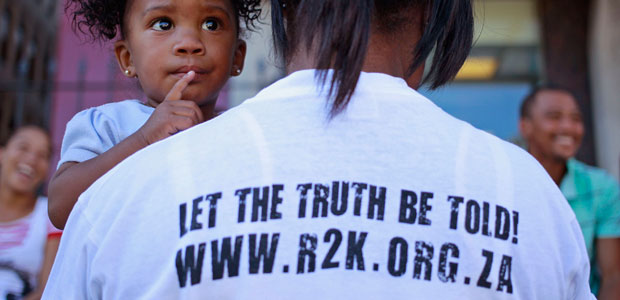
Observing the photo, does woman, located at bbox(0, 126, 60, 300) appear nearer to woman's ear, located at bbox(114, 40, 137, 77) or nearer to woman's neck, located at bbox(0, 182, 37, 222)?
woman's neck, located at bbox(0, 182, 37, 222)

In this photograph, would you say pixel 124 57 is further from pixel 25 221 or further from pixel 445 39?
pixel 25 221

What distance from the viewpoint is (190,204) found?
108cm

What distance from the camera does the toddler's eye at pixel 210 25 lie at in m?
1.85

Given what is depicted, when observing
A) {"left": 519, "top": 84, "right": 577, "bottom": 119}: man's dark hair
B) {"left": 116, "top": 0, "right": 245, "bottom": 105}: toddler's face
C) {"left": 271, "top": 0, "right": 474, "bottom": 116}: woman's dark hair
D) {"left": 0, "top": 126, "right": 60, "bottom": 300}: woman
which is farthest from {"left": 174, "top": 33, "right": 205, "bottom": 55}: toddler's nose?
{"left": 519, "top": 84, "right": 577, "bottom": 119}: man's dark hair

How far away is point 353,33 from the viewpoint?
109 centimetres

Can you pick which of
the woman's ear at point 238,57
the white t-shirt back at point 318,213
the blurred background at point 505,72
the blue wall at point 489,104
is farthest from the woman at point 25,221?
the blue wall at point 489,104

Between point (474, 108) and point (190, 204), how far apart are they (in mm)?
6106

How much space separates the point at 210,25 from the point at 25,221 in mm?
2462

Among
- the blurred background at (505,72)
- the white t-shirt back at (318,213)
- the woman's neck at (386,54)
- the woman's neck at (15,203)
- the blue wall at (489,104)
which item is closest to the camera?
the white t-shirt back at (318,213)

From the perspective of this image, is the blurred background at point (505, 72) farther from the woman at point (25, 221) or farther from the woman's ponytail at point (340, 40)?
the woman's ponytail at point (340, 40)

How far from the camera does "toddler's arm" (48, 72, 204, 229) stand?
57.8 inches

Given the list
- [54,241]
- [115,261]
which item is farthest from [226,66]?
[54,241]

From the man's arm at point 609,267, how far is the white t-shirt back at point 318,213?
2443 millimetres

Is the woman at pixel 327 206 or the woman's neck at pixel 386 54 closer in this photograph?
the woman at pixel 327 206
